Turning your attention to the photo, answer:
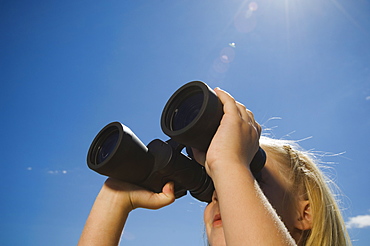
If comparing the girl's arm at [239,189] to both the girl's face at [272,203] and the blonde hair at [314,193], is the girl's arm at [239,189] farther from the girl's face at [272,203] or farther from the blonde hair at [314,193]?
the blonde hair at [314,193]

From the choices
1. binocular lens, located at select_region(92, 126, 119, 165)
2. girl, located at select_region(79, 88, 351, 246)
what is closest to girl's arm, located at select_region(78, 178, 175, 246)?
girl, located at select_region(79, 88, 351, 246)

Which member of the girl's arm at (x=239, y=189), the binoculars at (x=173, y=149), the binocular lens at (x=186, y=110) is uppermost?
the binocular lens at (x=186, y=110)

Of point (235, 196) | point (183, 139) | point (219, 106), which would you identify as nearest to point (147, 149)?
point (183, 139)

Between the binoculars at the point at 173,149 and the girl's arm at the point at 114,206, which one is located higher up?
the binoculars at the point at 173,149

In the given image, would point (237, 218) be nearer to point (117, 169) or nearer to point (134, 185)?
point (117, 169)

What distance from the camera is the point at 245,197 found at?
75 cm

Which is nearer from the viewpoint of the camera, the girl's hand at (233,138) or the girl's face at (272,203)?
the girl's hand at (233,138)

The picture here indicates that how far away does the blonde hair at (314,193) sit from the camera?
121 centimetres

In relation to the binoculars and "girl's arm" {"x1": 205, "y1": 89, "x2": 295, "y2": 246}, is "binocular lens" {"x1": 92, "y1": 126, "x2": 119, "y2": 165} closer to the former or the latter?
the binoculars

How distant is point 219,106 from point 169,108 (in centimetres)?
19

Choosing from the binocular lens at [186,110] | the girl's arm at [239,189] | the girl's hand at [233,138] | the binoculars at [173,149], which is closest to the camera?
the girl's arm at [239,189]

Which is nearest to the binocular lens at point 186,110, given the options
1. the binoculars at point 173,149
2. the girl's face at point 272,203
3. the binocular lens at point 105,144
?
the binoculars at point 173,149

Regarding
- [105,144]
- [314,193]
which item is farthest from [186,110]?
[314,193]

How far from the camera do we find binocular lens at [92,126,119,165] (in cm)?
115
